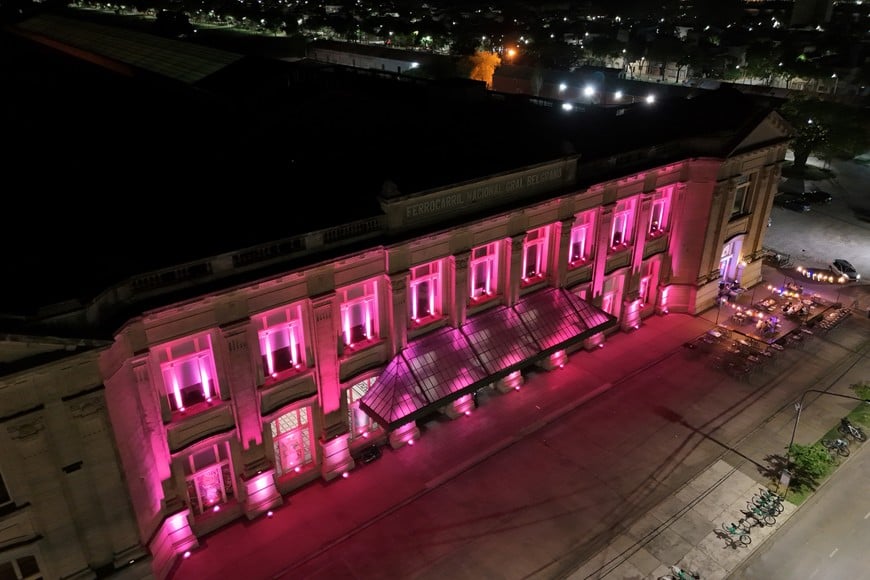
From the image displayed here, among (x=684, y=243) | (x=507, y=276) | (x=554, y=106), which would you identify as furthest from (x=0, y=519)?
(x=554, y=106)

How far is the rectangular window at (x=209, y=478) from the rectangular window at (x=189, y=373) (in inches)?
91.6

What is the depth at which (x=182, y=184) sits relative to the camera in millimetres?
31484

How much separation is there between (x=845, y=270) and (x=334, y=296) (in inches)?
1847

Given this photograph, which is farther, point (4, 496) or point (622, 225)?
point (622, 225)

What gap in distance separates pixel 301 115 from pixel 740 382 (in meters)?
34.2

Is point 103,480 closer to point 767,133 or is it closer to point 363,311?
point 363,311

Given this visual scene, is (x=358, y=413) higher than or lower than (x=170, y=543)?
higher

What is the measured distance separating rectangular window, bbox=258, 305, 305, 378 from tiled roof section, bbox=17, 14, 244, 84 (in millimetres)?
40375

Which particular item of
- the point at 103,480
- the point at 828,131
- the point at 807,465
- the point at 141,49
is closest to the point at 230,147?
the point at 103,480

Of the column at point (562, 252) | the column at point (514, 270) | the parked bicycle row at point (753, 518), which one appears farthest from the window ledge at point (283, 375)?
the parked bicycle row at point (753, 518)

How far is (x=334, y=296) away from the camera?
2741cm

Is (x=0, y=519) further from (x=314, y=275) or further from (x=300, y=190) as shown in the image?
(x=300, y=190)

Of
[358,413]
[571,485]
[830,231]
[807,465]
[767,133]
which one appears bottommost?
[830,231]

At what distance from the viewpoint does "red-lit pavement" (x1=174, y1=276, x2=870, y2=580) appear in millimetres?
26453
